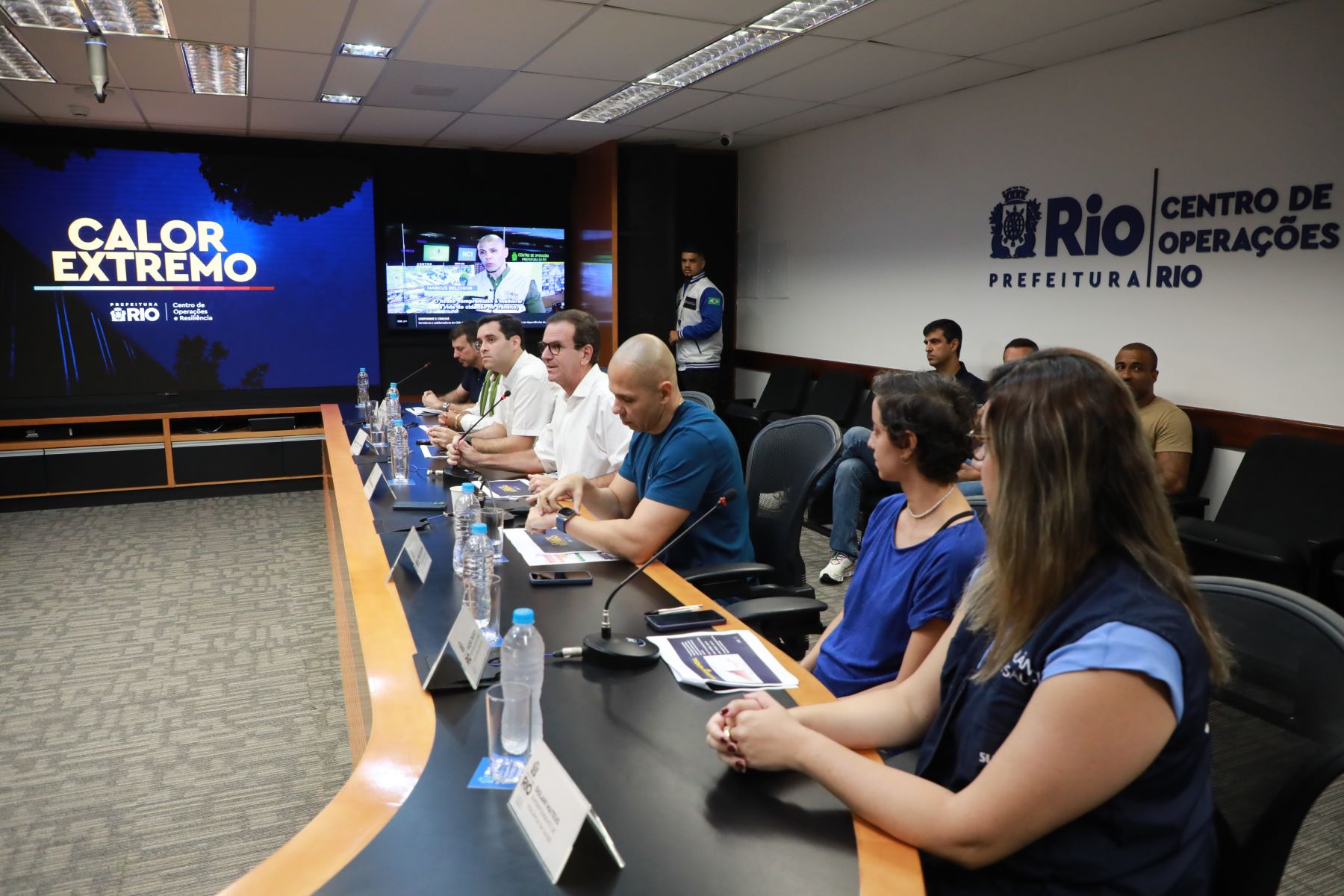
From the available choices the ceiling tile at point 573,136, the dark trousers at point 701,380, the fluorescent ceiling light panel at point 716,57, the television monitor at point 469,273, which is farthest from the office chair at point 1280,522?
the television monitor at point 469,273

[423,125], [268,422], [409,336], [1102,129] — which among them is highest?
[423,125]

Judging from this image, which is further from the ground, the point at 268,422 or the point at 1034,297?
the point at 1034,297

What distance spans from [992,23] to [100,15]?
363 cm

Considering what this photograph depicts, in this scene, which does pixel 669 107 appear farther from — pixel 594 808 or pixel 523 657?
pixel 594 808

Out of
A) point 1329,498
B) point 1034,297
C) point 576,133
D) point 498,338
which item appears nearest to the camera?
point 1329,498

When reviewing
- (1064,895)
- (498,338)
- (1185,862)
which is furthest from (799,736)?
(498,338)

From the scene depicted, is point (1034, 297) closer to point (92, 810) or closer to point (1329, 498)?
point (1329, 498)

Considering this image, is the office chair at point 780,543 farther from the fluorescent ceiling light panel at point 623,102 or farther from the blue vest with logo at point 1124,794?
the fluorescent ceiling light panel at point 623,102

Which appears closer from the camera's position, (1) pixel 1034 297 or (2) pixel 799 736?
(2) pixel 799 736

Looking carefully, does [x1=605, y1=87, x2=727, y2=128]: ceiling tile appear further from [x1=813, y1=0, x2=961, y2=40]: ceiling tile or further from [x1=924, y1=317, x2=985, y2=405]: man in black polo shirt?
[x1=924, y1=317, x2=985, y2=405]: man in black polo shirt

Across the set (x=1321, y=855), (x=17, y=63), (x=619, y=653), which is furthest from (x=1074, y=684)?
(x=17, y=63)

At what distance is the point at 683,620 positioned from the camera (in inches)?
69.2

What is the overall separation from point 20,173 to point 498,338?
13.2 ft

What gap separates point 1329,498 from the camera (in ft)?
10.4
